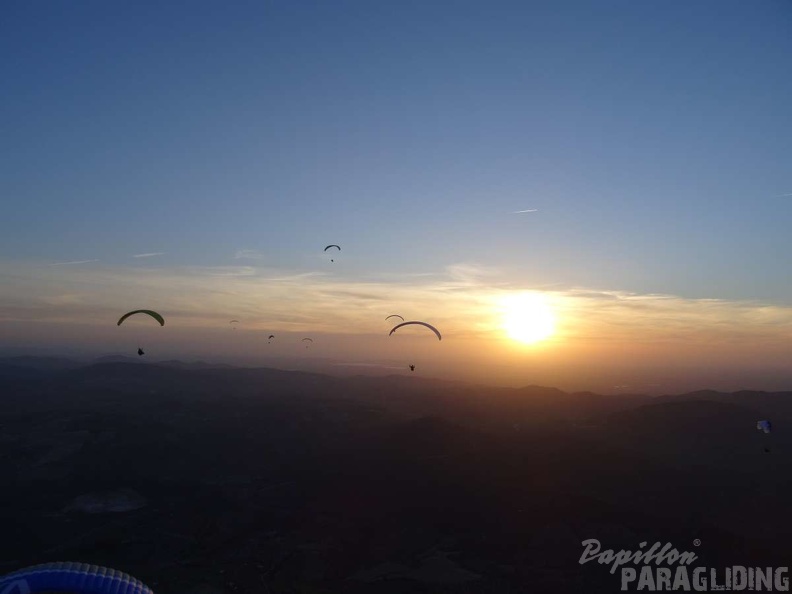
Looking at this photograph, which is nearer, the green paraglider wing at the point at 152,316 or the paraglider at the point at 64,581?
the paraglider at the point at 64,581

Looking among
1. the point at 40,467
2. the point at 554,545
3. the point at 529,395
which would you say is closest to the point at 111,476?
the point at 40,467

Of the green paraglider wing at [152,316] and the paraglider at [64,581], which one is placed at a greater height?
the green paraglider wing at [152,316]

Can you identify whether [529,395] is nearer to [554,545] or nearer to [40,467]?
[554,545]

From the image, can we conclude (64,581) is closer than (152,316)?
Yes

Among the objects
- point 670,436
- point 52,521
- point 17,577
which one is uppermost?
point 17,577

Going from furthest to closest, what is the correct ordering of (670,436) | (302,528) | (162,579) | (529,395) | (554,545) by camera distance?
1. (529,395)
2. (670,436)
3. (302,528)
4. (554,545)
5. (162,579)

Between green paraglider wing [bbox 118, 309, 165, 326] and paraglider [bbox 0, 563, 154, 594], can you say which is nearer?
paraglider [bbox 0, 563, 154, 594]

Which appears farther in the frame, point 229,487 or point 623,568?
point 229,487

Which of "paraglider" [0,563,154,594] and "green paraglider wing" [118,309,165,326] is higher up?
"green paraglider wing" [118,309,165,326]
